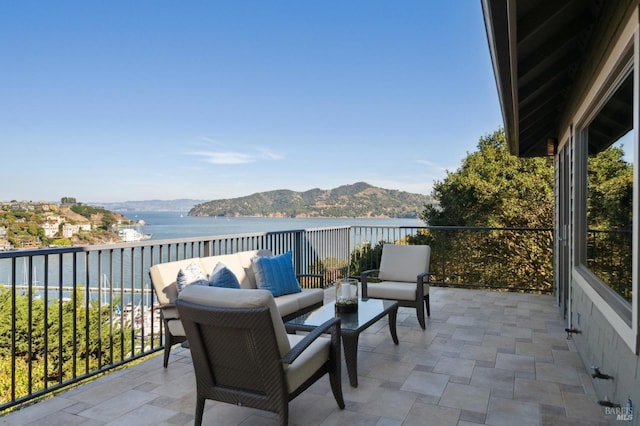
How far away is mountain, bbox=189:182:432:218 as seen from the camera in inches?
784

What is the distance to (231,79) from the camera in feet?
62.8

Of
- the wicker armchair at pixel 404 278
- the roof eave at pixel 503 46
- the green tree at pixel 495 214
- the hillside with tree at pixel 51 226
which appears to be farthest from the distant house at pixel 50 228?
the green tree at pixel 495 214

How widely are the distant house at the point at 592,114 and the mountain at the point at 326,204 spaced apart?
1309cm

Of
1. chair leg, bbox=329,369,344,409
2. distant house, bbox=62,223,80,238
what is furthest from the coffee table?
distant house, bbox=62,223,80,238

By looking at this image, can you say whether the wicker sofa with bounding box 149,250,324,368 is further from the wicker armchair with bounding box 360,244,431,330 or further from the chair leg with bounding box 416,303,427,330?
the chair leg with bounding box 416,303,427,330

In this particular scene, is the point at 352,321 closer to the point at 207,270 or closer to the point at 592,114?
the point at 207,270

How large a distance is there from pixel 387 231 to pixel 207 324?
20.1 ft

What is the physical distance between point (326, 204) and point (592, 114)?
19460 millimetres

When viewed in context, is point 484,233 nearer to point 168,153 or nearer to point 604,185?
point 604,185

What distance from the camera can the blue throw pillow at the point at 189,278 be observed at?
3.28m

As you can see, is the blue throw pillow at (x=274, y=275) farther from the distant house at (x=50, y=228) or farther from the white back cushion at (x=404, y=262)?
the distant house at (x=50, y=228)

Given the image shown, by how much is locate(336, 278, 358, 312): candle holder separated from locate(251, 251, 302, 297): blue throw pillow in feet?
2.93

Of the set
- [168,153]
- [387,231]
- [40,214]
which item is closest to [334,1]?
[387,231]

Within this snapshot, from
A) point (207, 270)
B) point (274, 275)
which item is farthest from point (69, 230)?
point (274, 275)
